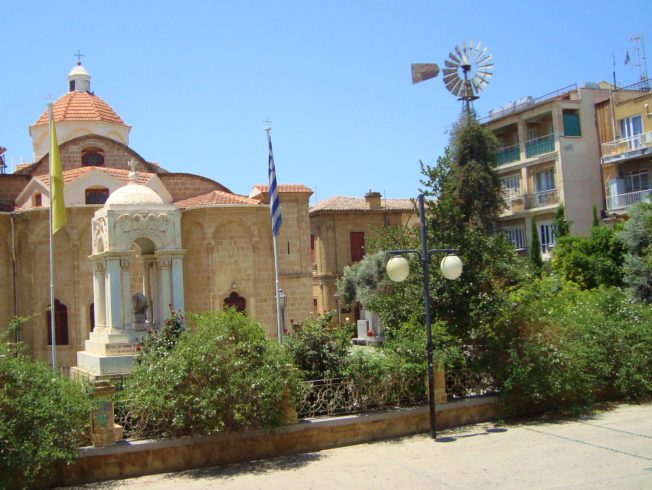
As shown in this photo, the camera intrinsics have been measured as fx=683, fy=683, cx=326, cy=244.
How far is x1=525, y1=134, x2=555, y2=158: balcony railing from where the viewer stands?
30.9 metres

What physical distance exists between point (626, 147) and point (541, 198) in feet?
14.3

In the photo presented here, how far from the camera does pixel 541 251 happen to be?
31.0m

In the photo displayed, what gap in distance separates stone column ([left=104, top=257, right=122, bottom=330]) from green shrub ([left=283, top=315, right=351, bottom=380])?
418 centimetres

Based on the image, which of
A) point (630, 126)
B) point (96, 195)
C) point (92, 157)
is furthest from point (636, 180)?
point (92, 157)

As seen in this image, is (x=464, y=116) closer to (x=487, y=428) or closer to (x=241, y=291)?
(x=241, y=291)

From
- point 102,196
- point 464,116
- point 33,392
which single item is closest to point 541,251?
point 464,116

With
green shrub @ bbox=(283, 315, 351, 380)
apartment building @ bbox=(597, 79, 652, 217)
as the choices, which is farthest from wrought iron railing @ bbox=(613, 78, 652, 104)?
green shrub @ bbox=(283, 315, 351, 380)

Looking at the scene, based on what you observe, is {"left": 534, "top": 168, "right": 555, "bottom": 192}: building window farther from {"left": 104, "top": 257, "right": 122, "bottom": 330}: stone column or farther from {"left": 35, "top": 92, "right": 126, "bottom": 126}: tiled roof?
{"left": 104, "top": 257, "right": 122, "bottom": 330}: stone column

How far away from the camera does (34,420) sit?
778 centimetres

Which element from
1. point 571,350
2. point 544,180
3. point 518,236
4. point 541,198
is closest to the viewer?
point 571,350

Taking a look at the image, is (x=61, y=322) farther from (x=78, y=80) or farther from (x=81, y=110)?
(x=78, y=80)

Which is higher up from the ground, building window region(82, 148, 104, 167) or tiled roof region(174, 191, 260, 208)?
building window region(82, 148, 104, 167)

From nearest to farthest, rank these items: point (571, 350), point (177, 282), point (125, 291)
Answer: point (571, 350) < point (125, 291) < point (177, 282)

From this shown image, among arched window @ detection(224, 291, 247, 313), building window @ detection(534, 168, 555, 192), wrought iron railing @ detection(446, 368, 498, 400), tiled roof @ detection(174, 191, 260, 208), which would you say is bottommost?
wrought iron railing @ detection(446, 368, 498, 400)
